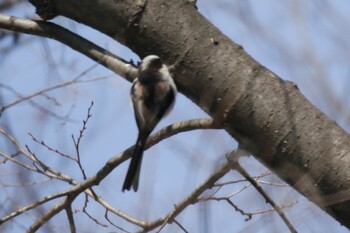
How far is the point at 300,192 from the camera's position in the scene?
2121mm

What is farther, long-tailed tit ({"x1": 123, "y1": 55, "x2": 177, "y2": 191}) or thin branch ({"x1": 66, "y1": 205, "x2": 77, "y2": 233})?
long-tailed tit ({"x1": 123, "y1": 55, "x2": 177, "y2": 191})

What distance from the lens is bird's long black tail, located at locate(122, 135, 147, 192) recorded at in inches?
108

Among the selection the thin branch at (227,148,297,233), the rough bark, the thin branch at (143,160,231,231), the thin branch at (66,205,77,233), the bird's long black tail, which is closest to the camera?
the rough bark

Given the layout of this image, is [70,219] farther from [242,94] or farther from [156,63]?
[242,94]

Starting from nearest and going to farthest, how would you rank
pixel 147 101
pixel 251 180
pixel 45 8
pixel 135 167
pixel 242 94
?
pixel 242 94, pixel 251 180, pixel 45 8, pixel 135 167, pixel 147 101

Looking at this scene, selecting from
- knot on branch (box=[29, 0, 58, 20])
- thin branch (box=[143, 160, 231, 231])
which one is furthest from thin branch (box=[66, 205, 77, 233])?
knot on branch (box=[29, 0, 58, 20])

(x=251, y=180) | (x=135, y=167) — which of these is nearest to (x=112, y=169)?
(x=135, y=167)

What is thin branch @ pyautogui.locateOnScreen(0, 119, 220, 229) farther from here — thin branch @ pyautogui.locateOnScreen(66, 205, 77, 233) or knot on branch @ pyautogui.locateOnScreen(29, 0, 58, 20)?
knot on branch @ pyautogui.locateOnScreen(29, 0, 58, 20)

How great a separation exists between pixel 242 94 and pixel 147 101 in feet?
3.68

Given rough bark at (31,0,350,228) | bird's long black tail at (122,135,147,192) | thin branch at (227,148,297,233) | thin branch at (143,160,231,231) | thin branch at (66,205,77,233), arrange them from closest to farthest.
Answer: rough bark at (31,0,350,228) → thin branch at (227,148,297,233) → thin branch at (143,160,231,231) → thin branch at (66,205,77,233) → bird's long black tail at (122,135,147,192)

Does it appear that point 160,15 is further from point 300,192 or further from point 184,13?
point 300,192

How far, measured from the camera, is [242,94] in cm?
222

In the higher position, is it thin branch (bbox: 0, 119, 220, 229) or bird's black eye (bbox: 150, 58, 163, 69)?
bird's black eye (bbox: 150, 58, 163, 69)

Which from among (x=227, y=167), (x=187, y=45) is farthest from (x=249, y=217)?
(x=187, y=45)
